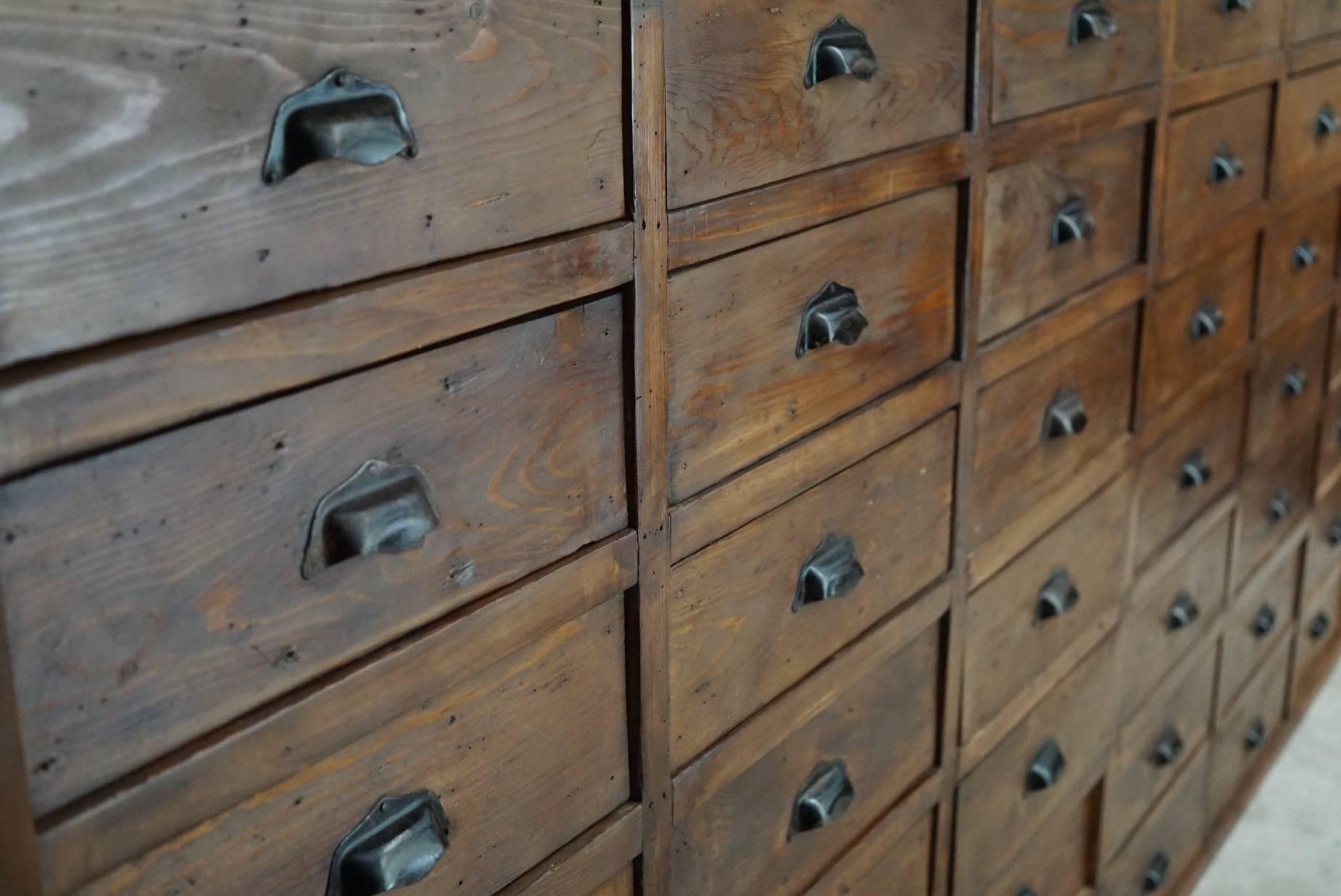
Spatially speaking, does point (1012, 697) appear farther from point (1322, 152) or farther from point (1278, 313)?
point (1322, 152)

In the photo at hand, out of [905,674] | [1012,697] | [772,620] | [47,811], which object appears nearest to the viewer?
[47,811]

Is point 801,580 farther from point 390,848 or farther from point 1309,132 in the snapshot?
point 1309,132

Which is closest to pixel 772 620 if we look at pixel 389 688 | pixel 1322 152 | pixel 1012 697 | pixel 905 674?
pixel 905 674

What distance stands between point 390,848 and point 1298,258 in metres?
A: 1.84

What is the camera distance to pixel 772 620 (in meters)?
1.14

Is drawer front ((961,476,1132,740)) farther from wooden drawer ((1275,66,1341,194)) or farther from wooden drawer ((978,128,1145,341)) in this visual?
wooden drawer ((1275,66,1341,194))

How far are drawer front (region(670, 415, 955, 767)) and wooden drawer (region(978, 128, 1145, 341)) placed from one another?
6.3 inches

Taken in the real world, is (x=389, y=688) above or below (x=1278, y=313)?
above

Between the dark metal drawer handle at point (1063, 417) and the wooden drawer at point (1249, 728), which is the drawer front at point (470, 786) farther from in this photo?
the wooden drawer at point (1249, 728)

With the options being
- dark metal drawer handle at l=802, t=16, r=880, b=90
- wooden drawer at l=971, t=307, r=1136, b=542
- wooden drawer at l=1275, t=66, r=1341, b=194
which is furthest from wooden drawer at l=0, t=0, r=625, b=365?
wooden drawer at l=1275, t=66, r=1341, b=194

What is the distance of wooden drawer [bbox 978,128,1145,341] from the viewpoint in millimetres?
1354

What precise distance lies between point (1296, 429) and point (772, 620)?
155cm

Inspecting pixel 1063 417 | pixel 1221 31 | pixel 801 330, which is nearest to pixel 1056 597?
pixel 1063 417

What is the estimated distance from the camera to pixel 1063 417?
1.51 m
